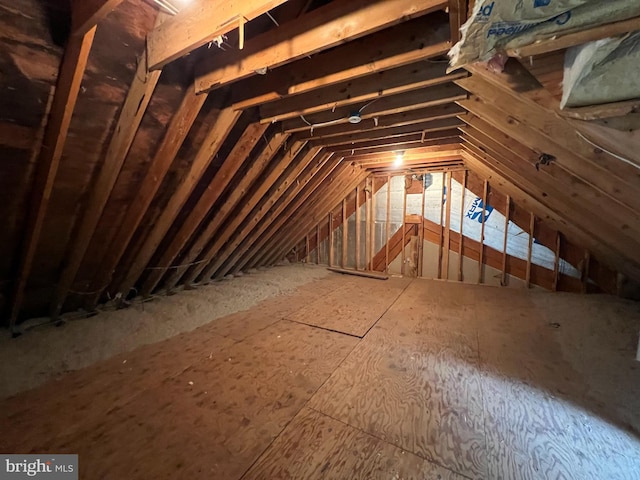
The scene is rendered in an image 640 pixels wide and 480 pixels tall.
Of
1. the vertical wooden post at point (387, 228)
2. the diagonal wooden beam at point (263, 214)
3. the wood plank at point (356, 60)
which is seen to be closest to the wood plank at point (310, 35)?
the wood plank at point (356, 60)

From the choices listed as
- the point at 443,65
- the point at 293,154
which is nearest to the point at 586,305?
the point at 443,65

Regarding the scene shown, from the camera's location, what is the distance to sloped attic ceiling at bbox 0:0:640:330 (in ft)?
4.13

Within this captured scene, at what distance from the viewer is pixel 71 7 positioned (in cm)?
127

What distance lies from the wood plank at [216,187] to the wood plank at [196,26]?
3.26 ft

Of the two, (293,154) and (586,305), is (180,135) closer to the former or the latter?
(293,154)

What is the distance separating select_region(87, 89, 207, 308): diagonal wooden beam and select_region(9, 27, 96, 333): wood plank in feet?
1.77

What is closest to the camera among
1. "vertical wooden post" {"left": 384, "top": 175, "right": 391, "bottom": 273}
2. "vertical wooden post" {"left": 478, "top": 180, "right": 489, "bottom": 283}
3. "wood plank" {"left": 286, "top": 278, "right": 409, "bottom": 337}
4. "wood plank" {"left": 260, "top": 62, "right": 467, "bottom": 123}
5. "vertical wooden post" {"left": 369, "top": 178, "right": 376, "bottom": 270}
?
"wood plank" {"left": 260, "top": 62, "right": 467, "bottom": 123}

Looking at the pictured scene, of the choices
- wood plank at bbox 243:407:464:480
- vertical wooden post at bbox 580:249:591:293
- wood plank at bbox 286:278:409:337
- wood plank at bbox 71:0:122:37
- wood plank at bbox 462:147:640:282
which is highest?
wood plank at bbox 71:0:122:37

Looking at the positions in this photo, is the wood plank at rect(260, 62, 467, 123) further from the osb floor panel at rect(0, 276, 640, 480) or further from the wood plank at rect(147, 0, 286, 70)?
the osb floor panel at rect(0, 276, 640, 480)

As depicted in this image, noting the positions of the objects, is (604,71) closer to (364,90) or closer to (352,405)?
(364,90)

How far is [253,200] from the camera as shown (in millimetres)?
3170

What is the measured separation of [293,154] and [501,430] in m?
2.86

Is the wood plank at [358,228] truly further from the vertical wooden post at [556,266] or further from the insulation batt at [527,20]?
the insulation batt at [527,20]

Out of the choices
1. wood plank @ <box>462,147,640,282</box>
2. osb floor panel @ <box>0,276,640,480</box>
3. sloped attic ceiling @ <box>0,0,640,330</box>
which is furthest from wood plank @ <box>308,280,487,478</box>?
wood plank @ <box>462,147,640,282</box>
